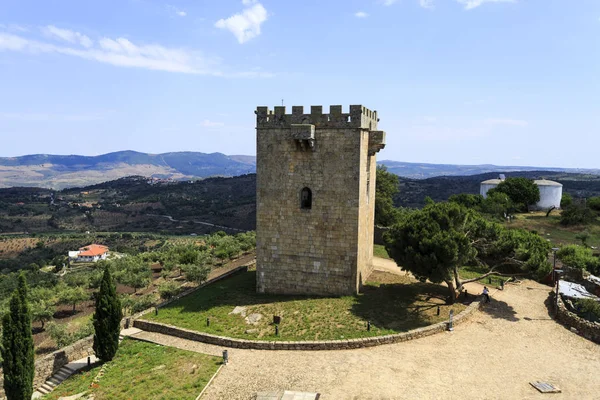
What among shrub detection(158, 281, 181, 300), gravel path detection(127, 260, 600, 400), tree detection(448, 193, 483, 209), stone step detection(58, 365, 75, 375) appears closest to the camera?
gravel path detection(127, 260, 600, 400)

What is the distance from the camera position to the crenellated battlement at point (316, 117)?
861 inches

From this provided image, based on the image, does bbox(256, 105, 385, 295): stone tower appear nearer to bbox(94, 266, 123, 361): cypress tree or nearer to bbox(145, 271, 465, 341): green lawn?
bbox(145, 271, 465, 341): green lawn

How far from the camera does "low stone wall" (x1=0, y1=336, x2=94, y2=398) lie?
63.1 ft

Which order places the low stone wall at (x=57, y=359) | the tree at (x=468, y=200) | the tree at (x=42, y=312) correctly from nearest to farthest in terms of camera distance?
the low stone wall at (x=57, y=359) < the tree at (x=42, y=312) < the tree at (x=468, y=200)

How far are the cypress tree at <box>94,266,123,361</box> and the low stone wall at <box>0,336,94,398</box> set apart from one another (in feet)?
6.34

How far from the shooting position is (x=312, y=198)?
75.3 ft

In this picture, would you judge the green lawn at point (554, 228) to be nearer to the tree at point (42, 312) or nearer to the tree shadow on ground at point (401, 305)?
the tree shadow on ground at point (401, 305)

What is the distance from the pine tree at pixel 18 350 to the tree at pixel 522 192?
65181 millimetres

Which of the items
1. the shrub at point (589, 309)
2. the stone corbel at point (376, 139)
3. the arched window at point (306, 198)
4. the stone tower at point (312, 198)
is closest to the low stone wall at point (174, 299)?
the stone tower at point (312, 198)

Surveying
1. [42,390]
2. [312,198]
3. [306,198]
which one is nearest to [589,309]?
[312,198]

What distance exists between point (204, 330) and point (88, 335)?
725cm

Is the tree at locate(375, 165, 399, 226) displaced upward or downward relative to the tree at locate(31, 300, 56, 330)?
upward

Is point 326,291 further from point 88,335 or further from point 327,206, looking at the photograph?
point 88,335

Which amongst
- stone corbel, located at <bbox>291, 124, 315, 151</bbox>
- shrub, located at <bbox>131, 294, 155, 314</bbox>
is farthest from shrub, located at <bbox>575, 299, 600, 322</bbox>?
shrub, located at <bbox>131, 294, 155, 314</bbox>
